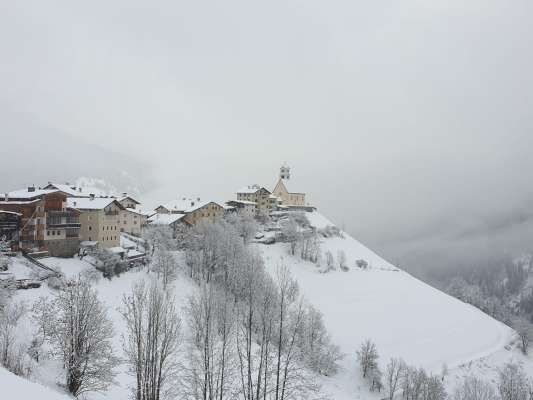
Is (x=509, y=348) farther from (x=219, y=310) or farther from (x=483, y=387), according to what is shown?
(x=219, y=310)

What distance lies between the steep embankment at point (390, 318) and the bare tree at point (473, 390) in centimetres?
421

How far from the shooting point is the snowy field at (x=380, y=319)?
51125mm

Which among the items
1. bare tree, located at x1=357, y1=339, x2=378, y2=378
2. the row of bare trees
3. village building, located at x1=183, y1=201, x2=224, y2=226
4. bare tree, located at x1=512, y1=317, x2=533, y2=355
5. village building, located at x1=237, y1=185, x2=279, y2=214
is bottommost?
bare tree, located at x1=512, y1=317, x2=533, y2=355

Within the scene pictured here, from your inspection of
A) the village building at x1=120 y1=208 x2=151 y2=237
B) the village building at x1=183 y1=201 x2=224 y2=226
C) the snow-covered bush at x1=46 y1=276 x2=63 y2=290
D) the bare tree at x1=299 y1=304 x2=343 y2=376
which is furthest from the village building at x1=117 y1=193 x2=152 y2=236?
the bare tree at x1=299 y1=304 x2=343 y2=376

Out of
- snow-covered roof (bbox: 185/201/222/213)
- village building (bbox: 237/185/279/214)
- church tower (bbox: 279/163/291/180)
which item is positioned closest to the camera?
snow-covered roof (bbox: 185/201/222/213)

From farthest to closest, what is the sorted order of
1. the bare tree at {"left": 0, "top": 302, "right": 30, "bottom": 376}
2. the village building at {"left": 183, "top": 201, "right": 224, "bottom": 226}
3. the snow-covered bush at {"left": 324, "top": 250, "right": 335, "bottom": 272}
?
the village building at {"left": 183, "top": 201, "right": 224, "bottom": 226}
the snow-covered bush at {"left": 324, "top": 250, "right": 335, "bottom": 272}
the bare tree at {"left": 0, "top": 302, "right": 30, "bottom": 376}

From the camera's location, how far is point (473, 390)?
48.9 metres

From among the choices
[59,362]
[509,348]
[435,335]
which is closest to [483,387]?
[435,335]

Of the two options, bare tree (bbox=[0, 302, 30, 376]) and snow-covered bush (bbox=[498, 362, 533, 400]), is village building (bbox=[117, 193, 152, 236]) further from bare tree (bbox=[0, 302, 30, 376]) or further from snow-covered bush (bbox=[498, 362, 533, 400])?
snow-covered bush (bbox=[498, 362, 533, 400])

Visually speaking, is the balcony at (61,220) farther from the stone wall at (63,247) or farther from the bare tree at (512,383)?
the bare tree at (512,383)

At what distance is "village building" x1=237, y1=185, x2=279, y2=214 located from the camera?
413ft

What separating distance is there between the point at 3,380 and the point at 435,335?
74893 millimetres

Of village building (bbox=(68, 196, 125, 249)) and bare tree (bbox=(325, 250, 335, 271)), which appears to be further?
bare tree (bbox=(325, 250, 335, 271))

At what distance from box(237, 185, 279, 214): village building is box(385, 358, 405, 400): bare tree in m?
78.5
